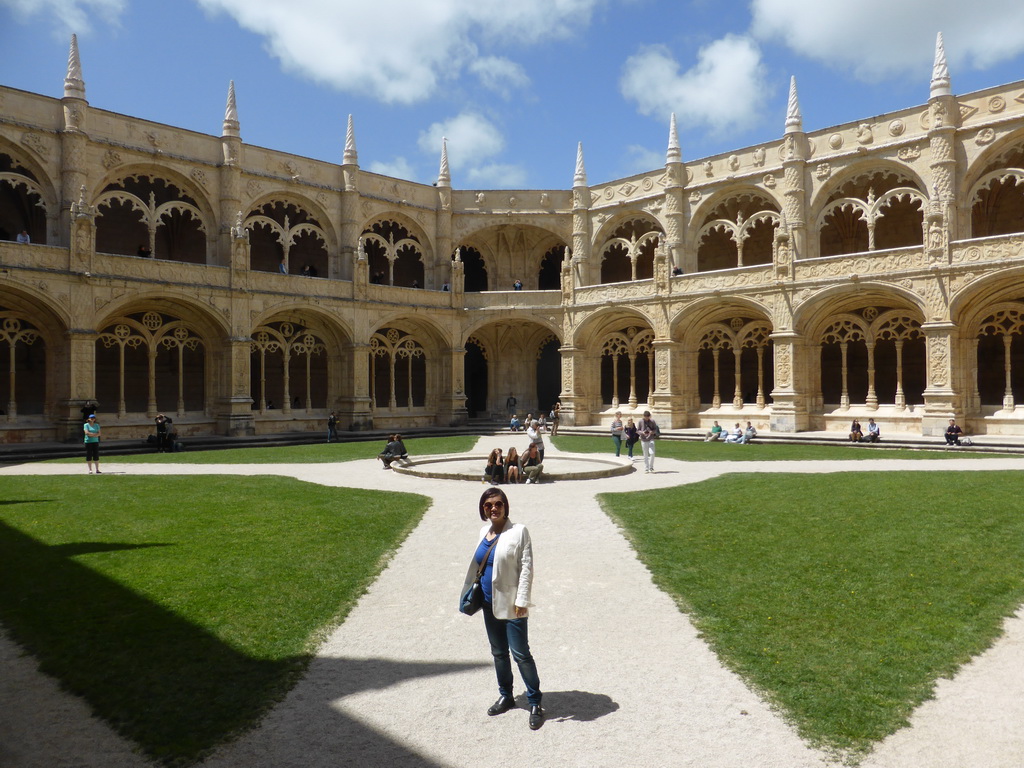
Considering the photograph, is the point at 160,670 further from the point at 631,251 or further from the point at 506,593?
the point at 631,251

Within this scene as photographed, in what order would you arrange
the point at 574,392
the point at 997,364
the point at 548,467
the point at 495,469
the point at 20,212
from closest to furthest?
the point at 495,469 < the point at 548,467 < the point at 20,212 < the point at 997,364 < the point at 574,392

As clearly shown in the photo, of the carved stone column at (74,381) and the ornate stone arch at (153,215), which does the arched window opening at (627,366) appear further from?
the carved stone column at (74,381)

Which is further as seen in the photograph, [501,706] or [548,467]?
[548,467]

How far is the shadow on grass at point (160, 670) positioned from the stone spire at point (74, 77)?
21440 mm

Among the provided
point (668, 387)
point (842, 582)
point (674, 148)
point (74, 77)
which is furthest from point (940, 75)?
point (74, 77)

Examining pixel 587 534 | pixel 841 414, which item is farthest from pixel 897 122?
pixel 587 534

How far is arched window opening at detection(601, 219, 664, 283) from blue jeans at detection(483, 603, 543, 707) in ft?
87.4

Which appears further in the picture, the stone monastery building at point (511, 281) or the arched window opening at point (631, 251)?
the arched window opening at point (631, 251)

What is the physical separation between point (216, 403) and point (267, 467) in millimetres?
9859

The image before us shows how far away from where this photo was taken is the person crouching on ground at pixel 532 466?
13.8 m

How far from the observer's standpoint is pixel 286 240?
27438 mm

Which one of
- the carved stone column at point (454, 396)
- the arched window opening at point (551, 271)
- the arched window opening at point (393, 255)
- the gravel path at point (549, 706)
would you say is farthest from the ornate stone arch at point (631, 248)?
the gravel path at point (549, 706)

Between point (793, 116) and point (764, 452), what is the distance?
13.6 metres

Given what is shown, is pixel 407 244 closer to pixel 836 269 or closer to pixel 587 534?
pixel 836 269
